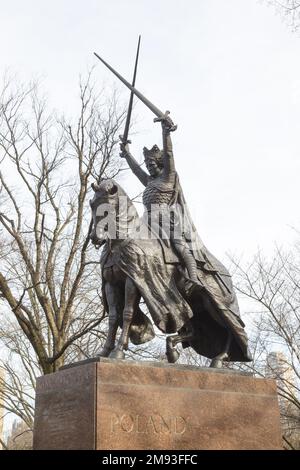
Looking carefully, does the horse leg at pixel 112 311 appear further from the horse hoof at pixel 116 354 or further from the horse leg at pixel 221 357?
the horse leg at pixel 221 357

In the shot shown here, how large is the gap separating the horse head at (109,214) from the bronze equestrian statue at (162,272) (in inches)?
0.5

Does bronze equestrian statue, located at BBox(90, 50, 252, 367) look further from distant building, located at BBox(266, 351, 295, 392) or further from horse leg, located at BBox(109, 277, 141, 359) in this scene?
distant building, located at BBox(266, 351, 295, 392)

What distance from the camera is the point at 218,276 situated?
28.5 ft

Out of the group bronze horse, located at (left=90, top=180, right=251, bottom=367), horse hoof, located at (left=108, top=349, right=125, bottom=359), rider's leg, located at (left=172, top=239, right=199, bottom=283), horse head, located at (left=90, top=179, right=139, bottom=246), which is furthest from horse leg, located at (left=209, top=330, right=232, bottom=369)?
horse head, located at (left=90, top=179, right=139, bottom=246)

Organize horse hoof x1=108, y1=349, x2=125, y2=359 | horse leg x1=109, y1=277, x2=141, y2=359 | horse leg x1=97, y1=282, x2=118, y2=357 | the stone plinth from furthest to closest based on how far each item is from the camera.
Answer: horse leg x1=97, y1=282, x2=118, y2=357 → horse leg x1=109, y1=277, x2=141, y2=359 → horse hoof x1=108, y1=349, x2=125, y2=359 → the stone plinth

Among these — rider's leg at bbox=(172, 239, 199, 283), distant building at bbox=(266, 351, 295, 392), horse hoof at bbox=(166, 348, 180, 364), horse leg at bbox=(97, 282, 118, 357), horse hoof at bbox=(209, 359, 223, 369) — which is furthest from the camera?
distant building at bbox=(266, 351, 295, 392)

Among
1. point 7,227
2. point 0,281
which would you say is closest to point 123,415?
point 0,281

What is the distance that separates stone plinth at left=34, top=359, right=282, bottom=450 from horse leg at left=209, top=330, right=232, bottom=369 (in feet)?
1.70

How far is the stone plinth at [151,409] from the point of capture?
6298 millimetres

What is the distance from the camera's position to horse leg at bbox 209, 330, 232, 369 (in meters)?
8.21

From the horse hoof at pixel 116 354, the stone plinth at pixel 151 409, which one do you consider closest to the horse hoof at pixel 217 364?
the stone plinth at pixel 151 409

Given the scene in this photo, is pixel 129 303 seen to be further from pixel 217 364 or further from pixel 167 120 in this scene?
pixel 167 120
